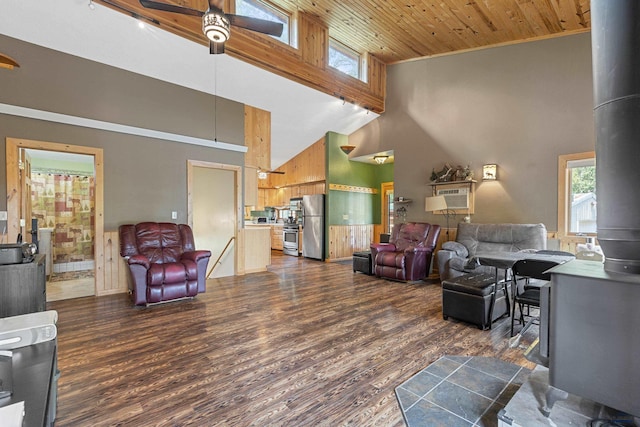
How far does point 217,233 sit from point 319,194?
3.00 meters

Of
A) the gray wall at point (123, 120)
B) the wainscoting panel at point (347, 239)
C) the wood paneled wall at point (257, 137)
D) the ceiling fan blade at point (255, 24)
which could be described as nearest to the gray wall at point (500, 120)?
the wainscoting panel at point (347, 239)

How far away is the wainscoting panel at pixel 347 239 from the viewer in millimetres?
7578

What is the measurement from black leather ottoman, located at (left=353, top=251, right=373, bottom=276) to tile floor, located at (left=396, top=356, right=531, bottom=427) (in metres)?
3.23

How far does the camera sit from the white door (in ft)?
17.0

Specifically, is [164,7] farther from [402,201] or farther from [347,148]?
[347,148]

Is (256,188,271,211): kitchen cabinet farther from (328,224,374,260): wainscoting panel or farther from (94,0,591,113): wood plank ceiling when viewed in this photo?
(94,0,591,113): wood plank ceiling

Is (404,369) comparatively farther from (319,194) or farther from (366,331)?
(319,194)

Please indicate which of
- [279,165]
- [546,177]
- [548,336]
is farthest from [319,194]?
[548,336]

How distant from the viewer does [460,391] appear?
6.29 ft

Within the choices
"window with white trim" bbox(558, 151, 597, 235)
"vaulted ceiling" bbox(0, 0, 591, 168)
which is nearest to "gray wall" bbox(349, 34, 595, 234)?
"window with white trim" bbox(558, 151, 597, 235)

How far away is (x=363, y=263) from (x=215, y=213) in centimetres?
289

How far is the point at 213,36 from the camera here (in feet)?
9.41

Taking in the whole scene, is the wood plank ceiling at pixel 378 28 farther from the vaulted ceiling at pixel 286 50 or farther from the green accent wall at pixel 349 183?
the green accent wall at pixel 349 183

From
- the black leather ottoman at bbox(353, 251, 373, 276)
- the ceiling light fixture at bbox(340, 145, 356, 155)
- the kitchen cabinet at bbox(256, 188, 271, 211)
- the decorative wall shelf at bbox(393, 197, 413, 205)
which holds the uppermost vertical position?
the ceiling light fixture at bbox(340, 145, 356, 155)
